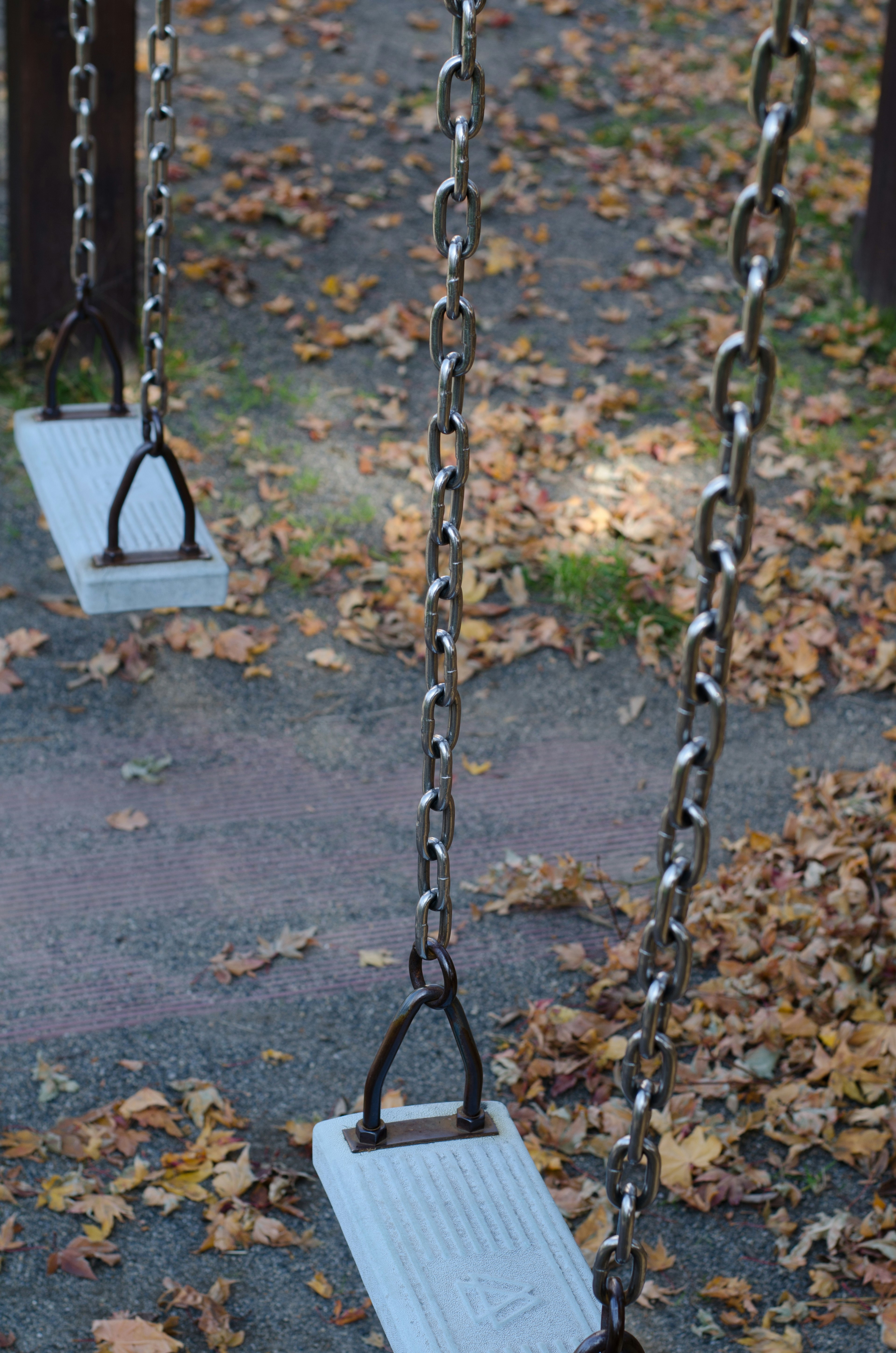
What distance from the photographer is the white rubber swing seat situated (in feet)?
9.11

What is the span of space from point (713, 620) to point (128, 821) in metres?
2.89

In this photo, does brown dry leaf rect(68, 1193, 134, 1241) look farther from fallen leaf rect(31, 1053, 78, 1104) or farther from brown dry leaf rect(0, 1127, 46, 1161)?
fallen leaf rect(31, 1053, 78, 1104)

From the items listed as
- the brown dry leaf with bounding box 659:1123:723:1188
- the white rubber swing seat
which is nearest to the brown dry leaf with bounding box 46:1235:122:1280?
the brown dry leaf with bounding box 659:1123:723:1188

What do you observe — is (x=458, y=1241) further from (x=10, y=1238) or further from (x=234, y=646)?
(x=234, y=646)

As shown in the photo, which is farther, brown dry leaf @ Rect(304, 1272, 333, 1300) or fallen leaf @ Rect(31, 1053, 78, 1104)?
fallen leaf @ Rect(31, 1053, 78, 1104)

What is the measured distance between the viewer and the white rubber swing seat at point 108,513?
2.78m

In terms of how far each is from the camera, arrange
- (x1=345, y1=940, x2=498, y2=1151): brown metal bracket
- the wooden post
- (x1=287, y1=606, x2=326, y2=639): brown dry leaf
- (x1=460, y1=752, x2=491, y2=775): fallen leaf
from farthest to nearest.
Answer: the wooden post
(x1=287, y1=606, x2=326, y2=639): brown dry leaf
(x1=460, y1=752, x2=491, y2=775): fallen leaf
(x1=345, y1=940, x2=498, y2=1151): brown metal bracket

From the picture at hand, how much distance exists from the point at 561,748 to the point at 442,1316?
2627 millimetres

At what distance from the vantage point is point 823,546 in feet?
16.5

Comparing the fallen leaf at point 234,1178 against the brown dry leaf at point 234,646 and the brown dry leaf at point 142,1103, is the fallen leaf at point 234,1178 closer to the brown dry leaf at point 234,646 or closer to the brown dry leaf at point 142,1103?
the brown dry leaf at point 142,1103

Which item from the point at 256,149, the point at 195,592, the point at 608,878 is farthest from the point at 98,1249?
the point at 256,149

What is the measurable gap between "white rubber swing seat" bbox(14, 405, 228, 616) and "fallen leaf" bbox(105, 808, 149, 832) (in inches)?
33.2

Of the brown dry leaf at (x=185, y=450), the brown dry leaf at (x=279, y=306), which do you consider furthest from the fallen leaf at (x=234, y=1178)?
the brown dry leaf at (x=279, y=306)

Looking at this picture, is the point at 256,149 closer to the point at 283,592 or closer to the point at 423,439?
the point at 423,439
